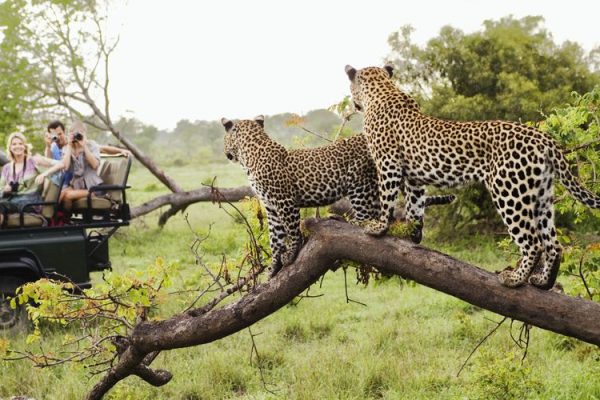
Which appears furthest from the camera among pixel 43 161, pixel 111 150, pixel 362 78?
pixel 111 150

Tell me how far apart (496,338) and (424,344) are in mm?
884

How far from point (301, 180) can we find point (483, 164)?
3.93ft

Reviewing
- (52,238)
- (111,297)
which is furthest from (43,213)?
(111,297)

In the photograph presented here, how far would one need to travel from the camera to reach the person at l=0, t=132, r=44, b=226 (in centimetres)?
838

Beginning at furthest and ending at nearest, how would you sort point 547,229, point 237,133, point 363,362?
point 363,362 → point 237,133 → point 547,229

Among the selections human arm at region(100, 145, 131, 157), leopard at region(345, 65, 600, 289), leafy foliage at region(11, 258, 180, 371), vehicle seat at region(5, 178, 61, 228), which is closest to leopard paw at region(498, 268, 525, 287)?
leopard at region(345, 65, 600, 289)

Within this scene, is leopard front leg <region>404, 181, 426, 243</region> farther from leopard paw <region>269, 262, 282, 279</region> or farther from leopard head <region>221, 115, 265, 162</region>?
leopard head <region>221, 115, 265, 162</region>

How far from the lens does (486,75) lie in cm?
1380

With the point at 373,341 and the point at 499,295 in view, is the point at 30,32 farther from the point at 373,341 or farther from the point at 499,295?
the point at 499,295

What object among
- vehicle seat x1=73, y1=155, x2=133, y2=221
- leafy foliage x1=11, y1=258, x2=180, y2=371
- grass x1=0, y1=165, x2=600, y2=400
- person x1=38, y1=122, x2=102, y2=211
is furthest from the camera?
vehicle seat x1=73, y1=155, x2=133, y2=221

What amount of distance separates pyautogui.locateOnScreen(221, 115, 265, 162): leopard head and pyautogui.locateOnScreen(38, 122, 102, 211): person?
4330 mm

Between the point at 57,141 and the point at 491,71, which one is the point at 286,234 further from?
the point at 491,71

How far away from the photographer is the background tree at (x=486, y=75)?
13.4 metres

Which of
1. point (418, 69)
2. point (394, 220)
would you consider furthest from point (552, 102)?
point (394, 220)
